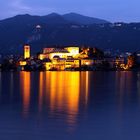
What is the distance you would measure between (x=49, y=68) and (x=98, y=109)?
7405 centimetres

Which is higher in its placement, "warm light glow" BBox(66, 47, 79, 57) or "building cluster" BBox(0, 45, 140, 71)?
"warm light glow" BBox(66, 47, 79, 57)

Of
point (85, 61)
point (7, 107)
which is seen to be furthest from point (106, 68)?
point (7, 107)

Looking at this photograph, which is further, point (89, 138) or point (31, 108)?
point (31, 108)

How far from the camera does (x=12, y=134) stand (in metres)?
8.97

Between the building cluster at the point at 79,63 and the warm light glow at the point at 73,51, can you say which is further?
the warm light glow at the point at 73,51

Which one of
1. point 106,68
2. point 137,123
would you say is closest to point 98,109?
point 137,123

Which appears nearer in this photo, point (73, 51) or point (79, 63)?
point (79, 63)

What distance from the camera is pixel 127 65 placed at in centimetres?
8812

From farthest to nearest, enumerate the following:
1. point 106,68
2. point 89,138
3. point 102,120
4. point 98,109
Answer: point 106,68 → point 98,109 → point 102,120 → point 89,138

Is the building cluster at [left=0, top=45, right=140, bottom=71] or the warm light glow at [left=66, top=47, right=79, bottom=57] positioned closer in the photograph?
the building cluster at [left=0, top=45, right=140, bottom=71]

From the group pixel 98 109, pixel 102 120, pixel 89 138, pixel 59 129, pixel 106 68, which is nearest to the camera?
pixel 89 138

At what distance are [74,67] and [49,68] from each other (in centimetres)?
435

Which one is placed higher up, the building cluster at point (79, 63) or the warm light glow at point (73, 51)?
the warm light glow at point (73, 51)

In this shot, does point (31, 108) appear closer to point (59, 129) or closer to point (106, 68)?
point (59, 129)
